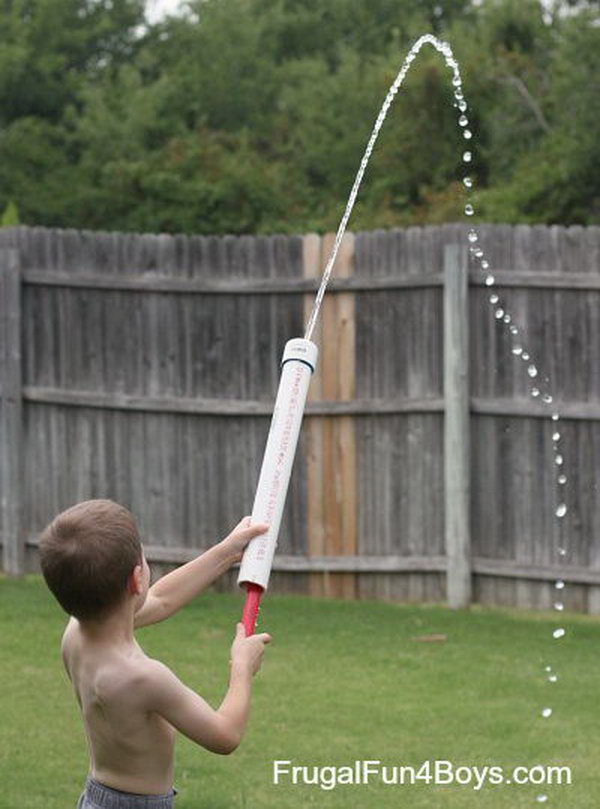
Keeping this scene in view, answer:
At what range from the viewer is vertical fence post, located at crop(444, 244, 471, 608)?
9.74 metres

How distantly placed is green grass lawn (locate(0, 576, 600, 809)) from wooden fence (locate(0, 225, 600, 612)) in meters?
0.35

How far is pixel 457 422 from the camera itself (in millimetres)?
9758

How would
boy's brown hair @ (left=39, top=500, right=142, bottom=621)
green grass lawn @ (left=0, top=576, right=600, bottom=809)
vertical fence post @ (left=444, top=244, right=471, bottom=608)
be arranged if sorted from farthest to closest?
vertical fence post @ (left=444, top=244, right=471, bottom=608) → green grass lawn @ (left=0, top=576, right=600, bottom=809) → boy's brown hair @ (left=39, top=500, right=142, bottom=621)

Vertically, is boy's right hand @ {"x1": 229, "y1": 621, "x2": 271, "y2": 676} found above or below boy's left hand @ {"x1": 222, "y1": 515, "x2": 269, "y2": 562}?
below

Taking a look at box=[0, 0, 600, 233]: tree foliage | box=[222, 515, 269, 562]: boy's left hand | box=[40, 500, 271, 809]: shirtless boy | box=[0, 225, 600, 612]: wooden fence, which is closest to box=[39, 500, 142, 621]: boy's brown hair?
box=[40, 500, 271, 809]: shirtless boy

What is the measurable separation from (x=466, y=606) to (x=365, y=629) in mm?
774

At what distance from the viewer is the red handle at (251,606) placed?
345 centimetres

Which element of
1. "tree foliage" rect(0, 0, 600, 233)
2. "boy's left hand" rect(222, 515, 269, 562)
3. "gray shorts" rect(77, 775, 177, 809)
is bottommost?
"gray shorts" rect(77, 775, 177, 809)

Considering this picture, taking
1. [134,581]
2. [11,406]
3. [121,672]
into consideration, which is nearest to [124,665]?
[121,672]

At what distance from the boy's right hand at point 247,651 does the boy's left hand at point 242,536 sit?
18 centimetres

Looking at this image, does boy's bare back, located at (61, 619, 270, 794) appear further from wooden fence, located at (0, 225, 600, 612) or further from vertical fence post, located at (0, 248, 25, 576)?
vertical fence post, located at (0, 248, 25, 576)

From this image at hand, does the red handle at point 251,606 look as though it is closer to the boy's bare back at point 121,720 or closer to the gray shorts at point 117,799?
the boy's bare back at point 121,720

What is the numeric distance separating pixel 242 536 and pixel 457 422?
6.24 metres

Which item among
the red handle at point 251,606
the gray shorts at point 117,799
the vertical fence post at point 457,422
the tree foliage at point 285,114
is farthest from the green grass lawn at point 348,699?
the tree foliage at point 285,114
